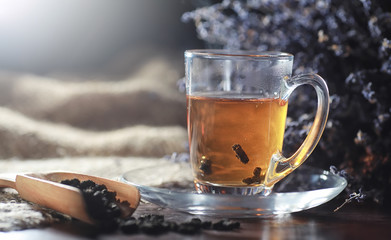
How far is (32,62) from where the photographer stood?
1.90 metres

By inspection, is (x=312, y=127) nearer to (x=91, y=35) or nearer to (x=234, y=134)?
(x=234, y=134)

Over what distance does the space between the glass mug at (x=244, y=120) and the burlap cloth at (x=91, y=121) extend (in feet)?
1.47

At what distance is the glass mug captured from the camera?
91cm

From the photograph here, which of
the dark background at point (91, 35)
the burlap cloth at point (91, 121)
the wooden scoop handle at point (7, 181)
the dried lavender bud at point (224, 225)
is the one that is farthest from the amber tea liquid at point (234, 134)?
the dark background at point (91, 35)

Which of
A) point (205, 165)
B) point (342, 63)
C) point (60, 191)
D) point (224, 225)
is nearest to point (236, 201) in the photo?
point (224, 225)

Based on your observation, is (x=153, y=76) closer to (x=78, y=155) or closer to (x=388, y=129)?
(x=78, y=155)

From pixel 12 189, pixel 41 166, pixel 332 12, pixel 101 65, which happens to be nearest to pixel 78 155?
pixel 41 166

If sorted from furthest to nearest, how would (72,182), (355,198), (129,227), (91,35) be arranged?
(91,35) < (355,198) < (72,182) < (129,227)

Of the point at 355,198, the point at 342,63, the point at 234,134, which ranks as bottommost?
the point at 355,198

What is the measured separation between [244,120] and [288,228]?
0.20m

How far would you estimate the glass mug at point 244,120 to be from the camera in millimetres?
913

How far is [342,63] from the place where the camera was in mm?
1305

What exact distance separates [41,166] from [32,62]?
1.98 feet

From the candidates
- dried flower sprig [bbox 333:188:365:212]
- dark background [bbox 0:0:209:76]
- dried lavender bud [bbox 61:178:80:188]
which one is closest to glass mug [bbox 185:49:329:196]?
dried flower sprig [bbox 333:188:365:212]
